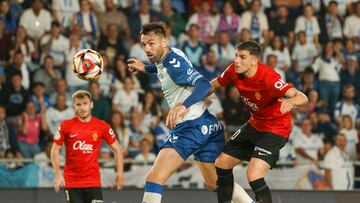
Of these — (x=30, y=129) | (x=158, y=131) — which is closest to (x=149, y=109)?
(x=158, y=131)

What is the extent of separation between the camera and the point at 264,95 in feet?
25.9

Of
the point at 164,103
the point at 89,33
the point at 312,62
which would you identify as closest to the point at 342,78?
the point at 312,62

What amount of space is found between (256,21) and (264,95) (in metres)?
6.72

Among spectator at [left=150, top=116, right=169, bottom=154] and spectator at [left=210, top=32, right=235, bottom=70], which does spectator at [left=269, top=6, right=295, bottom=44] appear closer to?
spectator at [left=210, top=32, right=235, bottom=70]

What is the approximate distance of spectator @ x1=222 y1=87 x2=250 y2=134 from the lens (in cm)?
1292

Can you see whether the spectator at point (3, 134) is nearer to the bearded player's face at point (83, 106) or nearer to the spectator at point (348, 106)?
the bearded player's face at point (83, 106)

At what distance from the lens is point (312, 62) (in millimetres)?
13969

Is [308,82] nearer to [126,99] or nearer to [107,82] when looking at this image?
[126,99]

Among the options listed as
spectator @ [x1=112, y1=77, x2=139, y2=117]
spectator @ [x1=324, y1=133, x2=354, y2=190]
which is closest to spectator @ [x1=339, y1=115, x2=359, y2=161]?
spectator @ [x1=324, y1=133, x2=354, y2=190]

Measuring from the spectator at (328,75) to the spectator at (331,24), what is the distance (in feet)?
1.76

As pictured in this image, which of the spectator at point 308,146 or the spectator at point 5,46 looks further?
the spectator at point 5,46

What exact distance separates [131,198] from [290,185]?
81.3 inches

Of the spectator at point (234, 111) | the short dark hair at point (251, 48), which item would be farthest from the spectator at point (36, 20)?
the short dark hair at point (251, 48)

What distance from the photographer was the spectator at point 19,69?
13.2 metres
